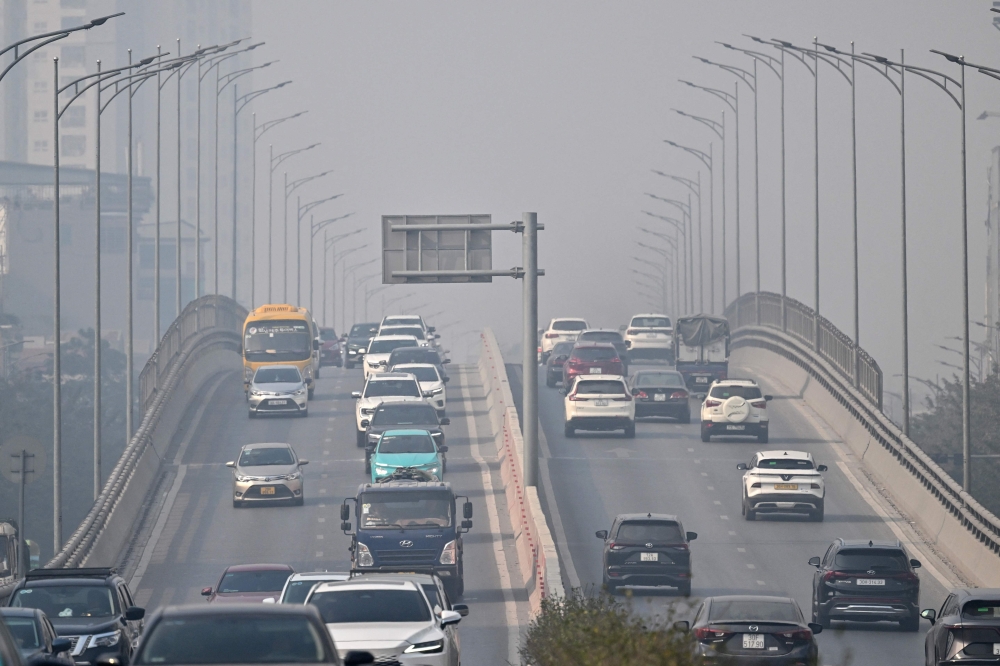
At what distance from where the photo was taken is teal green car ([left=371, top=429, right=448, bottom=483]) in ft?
134

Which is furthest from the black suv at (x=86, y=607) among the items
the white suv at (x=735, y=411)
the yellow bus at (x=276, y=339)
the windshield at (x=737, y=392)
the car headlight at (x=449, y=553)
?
the yellow bus at (x=276, y=339)

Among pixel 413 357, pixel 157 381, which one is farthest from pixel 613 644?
pixel 413 357

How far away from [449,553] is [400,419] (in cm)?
1490

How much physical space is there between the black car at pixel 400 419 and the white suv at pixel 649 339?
82.1ft

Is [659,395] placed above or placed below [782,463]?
above

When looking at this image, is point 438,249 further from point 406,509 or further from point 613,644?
point 613,644

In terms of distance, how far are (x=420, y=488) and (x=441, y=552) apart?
129 centimetres

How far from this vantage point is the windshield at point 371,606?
17.9 m

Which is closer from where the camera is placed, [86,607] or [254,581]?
[86,607]

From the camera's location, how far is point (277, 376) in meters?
56.6

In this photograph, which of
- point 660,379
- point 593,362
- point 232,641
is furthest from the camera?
point 593,362

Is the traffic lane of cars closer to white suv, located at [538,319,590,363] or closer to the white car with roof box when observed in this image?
the white car with roof box

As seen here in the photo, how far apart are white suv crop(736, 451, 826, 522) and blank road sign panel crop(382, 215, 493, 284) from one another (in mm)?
8056

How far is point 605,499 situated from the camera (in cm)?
4294
